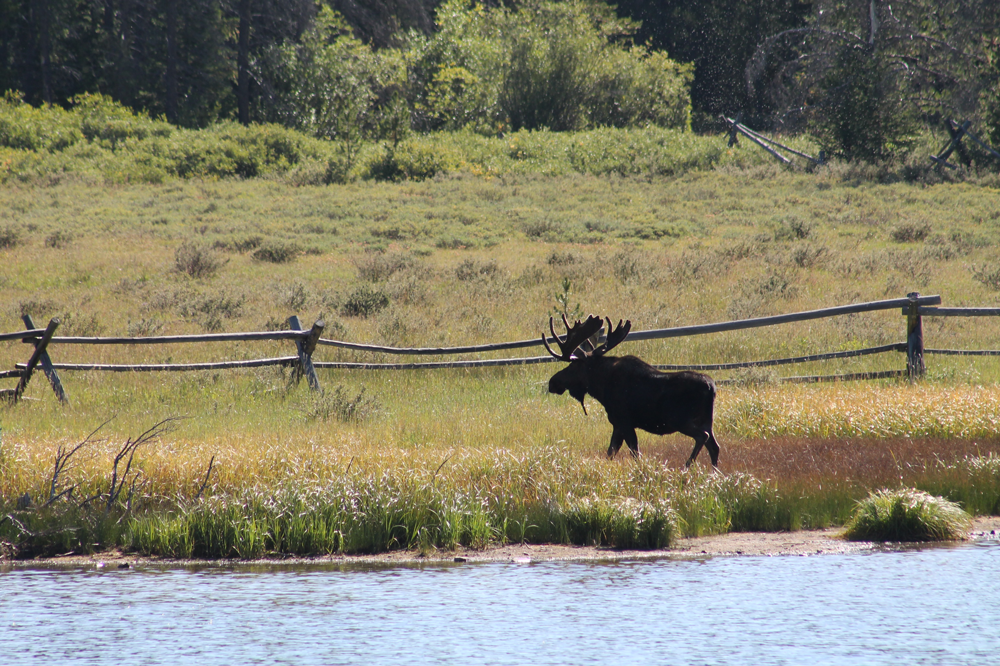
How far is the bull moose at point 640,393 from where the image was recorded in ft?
27.7

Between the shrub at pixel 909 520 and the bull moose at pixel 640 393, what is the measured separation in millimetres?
1298

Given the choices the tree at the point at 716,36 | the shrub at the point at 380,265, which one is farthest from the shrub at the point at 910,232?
the tree at the point at 716,36

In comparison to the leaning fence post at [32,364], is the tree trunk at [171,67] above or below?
above

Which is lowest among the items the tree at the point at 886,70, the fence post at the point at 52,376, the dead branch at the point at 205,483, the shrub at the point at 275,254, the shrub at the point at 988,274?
the dead branch at the point at 205,483

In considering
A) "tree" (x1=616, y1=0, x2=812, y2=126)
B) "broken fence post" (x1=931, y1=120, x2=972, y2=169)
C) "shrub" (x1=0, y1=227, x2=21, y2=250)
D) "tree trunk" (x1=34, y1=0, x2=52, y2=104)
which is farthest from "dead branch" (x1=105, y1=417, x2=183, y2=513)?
"tree" (x1=616, y1=0, x2=812, y2=126)

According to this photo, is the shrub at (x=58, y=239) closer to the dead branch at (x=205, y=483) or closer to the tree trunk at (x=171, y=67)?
the dead branch at (x=205, y=483)

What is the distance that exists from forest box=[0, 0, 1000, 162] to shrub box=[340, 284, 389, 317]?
22685 mm

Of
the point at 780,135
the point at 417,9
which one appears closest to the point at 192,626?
the point at 780,135

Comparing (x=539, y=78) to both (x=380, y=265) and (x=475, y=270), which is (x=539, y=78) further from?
(x=475, y=270)

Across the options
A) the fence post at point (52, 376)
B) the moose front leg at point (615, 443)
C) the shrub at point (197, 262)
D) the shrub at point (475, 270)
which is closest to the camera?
the moose front leg at point (615, 443)

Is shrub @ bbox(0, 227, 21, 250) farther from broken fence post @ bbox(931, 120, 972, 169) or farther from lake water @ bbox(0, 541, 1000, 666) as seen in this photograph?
broken fence post @ bbox(931, 120, 972, 169)

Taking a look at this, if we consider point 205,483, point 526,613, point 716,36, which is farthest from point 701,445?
point 716,36

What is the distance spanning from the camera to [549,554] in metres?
7.63

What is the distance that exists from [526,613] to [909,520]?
132 inches
